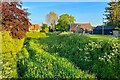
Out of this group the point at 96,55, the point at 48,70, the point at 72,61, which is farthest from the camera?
the point at 72,61

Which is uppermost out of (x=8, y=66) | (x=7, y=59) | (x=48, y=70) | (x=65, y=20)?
(x=65, y=20)

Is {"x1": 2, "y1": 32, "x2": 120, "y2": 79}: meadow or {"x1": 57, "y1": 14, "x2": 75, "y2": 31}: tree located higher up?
{"x1": 57, "y1": 14, "x2": 75, "y2": 31}: tree

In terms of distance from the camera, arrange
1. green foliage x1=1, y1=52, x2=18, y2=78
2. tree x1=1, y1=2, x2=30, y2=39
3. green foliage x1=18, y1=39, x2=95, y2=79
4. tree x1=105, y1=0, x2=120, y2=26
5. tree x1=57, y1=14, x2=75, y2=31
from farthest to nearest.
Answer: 1. tree x1=105, y1=0, x2=120, y2=26
2. tree x1=57, y1=14, x2=75, y2=31
3. tree x1=1, y1=2, x2=30, y2=39
4. green foliage x1=18, y1=39, x2=95, y2=79
5. green foliage x1=1, y1=52, x2=18, y2=78

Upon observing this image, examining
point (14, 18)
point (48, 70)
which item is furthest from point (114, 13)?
point (48, 70)

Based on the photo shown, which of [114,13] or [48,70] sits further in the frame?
[114,13]

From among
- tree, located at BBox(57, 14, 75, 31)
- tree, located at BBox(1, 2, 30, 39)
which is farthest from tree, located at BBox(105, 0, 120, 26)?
tree, located at BBox(1, 2, 30, 39)

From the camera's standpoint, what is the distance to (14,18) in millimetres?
7715

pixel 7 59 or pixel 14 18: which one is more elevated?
pixel 14 18

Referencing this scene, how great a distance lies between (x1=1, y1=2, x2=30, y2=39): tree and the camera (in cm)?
719

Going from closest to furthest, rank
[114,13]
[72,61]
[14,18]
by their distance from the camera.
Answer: [72,61] < [14,18] < [114,13]

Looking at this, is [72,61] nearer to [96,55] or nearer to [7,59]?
[96,55]

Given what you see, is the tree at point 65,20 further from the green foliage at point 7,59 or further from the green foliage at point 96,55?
the green foliage at point 7,59

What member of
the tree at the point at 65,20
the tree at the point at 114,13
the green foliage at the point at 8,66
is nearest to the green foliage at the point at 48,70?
the green foliage at the point at 8,66

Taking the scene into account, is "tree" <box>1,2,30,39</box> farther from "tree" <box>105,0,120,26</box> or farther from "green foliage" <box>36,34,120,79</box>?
"tree" <box>105,0,120,26</box>
